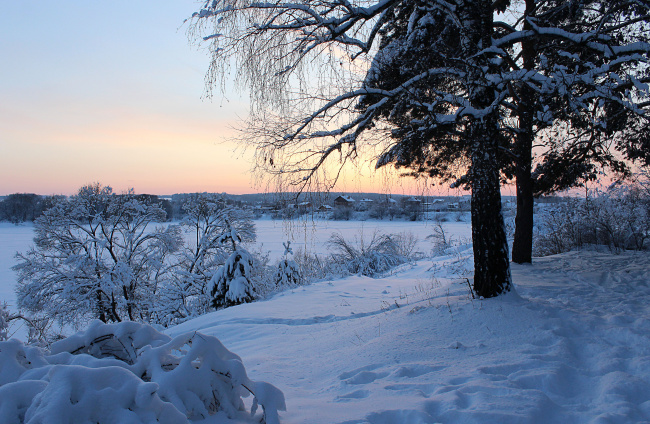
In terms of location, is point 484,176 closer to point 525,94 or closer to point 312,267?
point 525,94

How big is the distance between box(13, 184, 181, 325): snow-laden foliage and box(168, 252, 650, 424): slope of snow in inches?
487

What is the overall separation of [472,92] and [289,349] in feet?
14.9

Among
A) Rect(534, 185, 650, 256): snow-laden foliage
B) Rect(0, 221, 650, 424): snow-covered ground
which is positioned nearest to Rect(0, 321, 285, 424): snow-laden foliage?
Rect(0, 221, 650, 424): snow-covered ground

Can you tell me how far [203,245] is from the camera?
57.0 ft

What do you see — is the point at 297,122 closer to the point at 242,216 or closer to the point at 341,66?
the point at 341,66

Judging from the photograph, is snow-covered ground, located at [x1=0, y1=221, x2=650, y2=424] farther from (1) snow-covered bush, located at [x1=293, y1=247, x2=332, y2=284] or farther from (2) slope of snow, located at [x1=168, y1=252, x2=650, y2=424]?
(1) snow-covered bush, located at [x1=293, y1=247, x2=332, y2=284]

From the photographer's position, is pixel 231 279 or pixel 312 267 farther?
pixel 312 267

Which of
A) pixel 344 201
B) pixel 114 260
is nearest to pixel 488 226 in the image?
pixel 344 201

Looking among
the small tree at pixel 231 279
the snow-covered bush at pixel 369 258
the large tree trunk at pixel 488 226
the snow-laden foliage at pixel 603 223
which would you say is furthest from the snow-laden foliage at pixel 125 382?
the snow-covered bush at pixel 369 258

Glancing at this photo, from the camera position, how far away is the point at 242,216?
741 inches

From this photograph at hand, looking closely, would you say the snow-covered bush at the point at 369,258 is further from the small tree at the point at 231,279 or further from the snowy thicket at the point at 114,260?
the small tree at the point at 231,279

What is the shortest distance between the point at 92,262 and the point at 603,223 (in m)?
21.4

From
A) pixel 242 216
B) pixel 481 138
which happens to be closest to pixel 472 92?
pixel 481 138

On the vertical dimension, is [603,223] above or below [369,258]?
above
